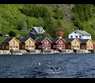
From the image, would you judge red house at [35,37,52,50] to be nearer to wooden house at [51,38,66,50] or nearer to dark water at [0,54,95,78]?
wooden house at [51,38,66,50]

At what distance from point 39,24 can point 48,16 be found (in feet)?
73.8

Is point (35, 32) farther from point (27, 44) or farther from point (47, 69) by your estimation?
point (47, 69)

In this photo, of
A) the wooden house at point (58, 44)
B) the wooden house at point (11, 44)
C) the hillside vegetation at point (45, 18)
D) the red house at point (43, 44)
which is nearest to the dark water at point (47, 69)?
the wooden house at point (11, 44)

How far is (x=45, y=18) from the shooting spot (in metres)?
170

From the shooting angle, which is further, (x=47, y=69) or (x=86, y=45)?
(x=86, y=45)

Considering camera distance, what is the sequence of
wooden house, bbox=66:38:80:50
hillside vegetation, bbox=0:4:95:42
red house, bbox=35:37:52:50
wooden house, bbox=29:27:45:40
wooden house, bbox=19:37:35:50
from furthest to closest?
hillside vegetation, bbox=0:4:95:42
wooden house, bbox=29:27:45:40
wooden house, bbox=66:38:80:50
red house, bbox=35:37:52:50
wooden house, bbox=19:37:35:50

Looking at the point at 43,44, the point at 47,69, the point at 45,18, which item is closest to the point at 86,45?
the point at 43,44

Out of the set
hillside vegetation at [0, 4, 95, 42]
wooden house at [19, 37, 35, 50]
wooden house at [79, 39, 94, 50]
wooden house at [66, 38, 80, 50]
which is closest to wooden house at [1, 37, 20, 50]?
wooden house at [19, 37, 35, 50]

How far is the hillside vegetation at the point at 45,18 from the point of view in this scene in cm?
13719

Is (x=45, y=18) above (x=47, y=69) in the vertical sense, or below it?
above

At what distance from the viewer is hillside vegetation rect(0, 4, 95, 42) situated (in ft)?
450

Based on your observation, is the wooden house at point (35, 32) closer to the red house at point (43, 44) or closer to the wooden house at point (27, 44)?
the red house at point (43, 44)

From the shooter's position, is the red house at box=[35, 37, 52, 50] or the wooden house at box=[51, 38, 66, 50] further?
the wooden house at box=[51, 38, 66, 50]

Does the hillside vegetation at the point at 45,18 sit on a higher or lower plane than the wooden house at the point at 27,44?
higher
